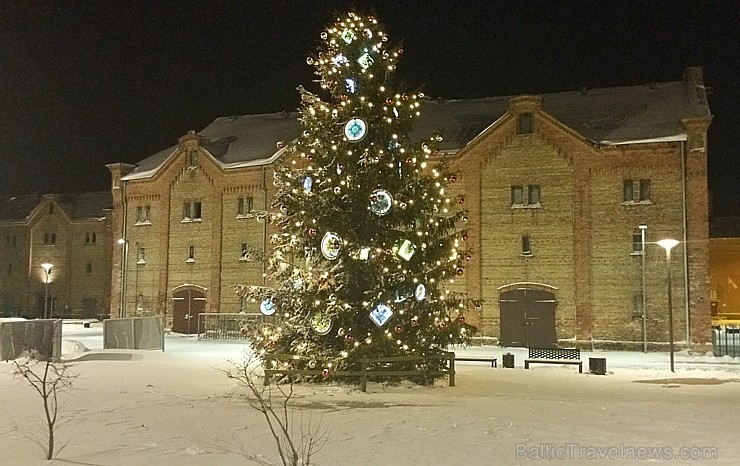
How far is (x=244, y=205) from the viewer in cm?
3934

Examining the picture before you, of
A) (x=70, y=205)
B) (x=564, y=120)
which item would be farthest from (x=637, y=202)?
(x=70, y=205)

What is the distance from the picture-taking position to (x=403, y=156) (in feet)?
57.9

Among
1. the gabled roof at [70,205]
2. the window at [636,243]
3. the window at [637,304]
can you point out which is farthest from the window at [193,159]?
the window at [637,304]

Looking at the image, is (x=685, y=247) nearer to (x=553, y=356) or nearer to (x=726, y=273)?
(x=553, y=356)

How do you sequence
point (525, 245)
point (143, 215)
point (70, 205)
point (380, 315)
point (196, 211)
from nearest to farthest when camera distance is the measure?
1. point (380, 315)
2. point (525, 245)
3. point (196, 211)
4. point (143, 215)
5. point (70, 205)

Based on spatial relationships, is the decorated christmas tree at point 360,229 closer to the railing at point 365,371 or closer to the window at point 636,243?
the railing at point 365,371

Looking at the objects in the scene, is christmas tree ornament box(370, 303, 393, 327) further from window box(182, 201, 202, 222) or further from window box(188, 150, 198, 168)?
window box(188, 150, 198, 168)

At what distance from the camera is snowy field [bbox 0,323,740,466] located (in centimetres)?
975

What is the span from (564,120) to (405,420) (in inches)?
1002

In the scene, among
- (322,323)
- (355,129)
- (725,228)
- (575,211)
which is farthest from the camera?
(725,228)

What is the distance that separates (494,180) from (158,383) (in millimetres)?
20582

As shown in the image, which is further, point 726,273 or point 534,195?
point 726,273

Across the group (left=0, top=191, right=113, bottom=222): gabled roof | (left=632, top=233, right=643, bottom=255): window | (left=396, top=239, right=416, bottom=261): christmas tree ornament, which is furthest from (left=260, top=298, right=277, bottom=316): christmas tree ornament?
(left=0, top=191, right=113, bottom=222): gabled roof

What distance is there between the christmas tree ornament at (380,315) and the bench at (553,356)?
8.40 meters
